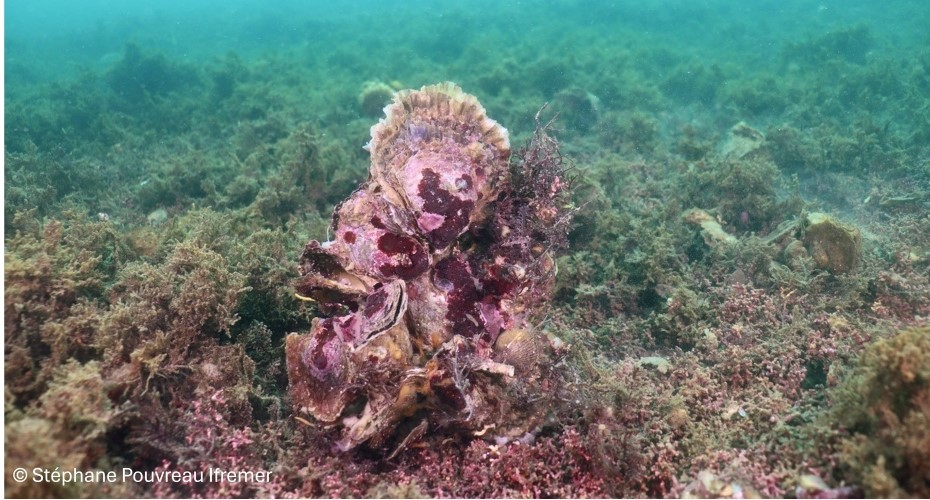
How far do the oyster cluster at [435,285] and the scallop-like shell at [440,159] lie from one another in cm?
1

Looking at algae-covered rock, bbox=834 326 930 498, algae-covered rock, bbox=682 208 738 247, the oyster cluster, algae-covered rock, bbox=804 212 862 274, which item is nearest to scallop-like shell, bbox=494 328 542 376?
the oyster cluster

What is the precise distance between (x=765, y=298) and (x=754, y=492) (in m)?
3.05

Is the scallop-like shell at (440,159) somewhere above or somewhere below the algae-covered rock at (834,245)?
above

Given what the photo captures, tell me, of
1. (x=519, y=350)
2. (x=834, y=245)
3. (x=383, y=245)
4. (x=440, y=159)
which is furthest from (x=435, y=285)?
(x=834, y=245)

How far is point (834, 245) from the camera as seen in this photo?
5688 mm

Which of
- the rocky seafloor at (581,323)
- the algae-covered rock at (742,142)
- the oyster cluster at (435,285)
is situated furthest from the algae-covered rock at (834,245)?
the algae-covered rock at (742,142)

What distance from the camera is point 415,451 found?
3.59 meters

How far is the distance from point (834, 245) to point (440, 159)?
5116 millimetres

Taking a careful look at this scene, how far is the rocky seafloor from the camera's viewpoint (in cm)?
304

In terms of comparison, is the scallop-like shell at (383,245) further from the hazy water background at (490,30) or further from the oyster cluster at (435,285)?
the hazy water background at (490,30)

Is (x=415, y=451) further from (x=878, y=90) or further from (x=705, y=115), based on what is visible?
(x=878, y=90)

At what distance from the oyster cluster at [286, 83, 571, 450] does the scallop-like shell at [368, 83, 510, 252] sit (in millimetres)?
12

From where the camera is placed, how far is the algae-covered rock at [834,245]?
5.58 m

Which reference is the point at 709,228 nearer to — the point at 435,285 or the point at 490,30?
the point at 435,285
